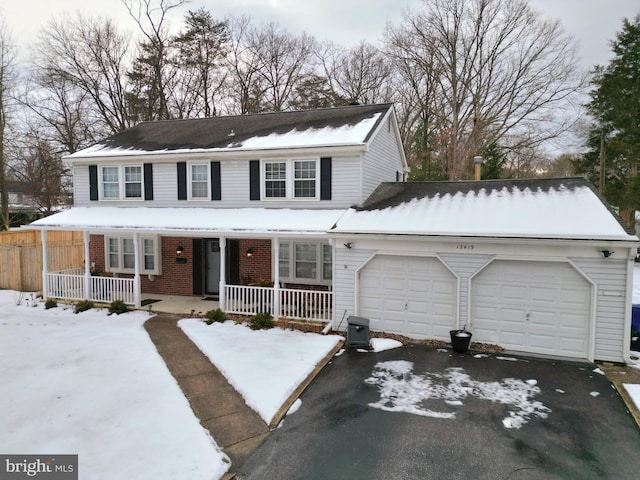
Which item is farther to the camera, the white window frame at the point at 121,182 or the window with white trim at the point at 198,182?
the white window frame at the point at 121,182

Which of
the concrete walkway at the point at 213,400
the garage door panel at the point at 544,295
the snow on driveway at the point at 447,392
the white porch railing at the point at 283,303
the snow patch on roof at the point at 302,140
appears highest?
the snow patch on roof at the point at 302,140

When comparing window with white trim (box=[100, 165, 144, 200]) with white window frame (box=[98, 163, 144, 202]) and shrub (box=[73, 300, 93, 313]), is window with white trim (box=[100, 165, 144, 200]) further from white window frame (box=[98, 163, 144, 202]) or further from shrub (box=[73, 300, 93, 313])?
shrub (box=[73, 300, 93, 313])

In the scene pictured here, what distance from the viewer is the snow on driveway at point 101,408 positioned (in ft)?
15.9

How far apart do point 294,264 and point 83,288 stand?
7.45 meters

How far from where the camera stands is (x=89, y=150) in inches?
578

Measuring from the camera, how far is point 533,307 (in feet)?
28.6

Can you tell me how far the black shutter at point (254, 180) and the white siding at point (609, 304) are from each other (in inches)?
348

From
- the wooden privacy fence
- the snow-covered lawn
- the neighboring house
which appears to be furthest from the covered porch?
the neighboring house

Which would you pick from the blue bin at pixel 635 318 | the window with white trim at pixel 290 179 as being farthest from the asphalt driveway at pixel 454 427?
the window with white trim at pixel 290 179

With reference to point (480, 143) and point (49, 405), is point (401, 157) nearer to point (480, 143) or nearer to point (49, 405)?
point (480, 143)

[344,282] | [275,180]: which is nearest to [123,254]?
[275,180]

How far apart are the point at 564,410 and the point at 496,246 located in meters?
3.69

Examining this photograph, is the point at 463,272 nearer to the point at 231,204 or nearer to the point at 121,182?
the point at 231,204

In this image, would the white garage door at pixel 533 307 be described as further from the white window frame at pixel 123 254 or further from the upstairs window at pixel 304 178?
the white window frame at pixel 123 254
